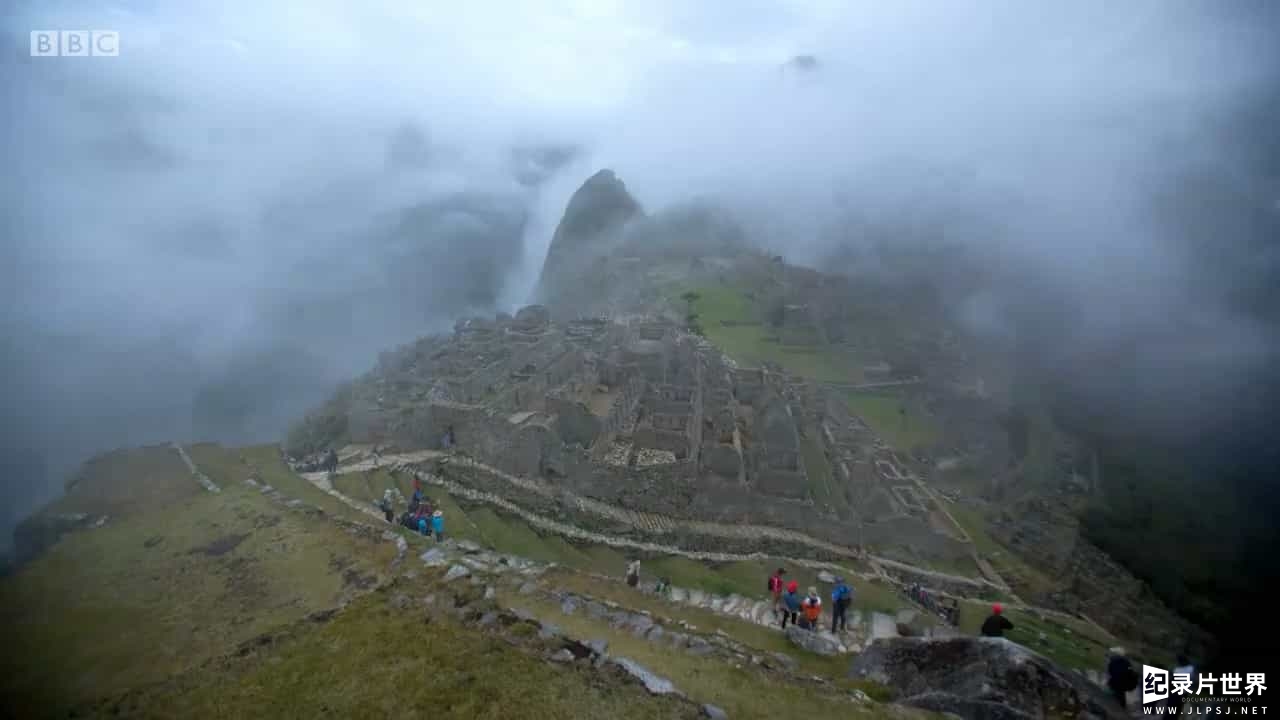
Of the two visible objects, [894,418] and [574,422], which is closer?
[574,422]

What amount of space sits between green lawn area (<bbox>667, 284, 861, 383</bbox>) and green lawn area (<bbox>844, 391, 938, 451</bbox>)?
12.4 ft

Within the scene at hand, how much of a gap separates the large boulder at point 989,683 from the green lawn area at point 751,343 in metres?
39.0

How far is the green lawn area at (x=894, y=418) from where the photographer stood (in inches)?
1617

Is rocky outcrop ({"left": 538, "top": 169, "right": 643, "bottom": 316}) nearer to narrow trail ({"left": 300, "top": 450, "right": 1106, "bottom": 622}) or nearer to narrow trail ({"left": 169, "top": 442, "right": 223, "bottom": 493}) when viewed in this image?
A: narrow trail ({"left": 169, "top": 442, "right": 223, "bottom": 493})

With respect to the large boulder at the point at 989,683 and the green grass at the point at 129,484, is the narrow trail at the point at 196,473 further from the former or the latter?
the large boulder at the point at 989,683

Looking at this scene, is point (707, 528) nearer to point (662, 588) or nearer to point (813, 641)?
point (662, 588)

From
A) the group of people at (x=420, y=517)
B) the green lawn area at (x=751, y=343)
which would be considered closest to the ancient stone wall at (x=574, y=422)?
the group of people at (x=420, y=517)

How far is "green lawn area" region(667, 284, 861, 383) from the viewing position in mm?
54031

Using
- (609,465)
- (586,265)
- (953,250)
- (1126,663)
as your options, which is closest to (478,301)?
(586,265)

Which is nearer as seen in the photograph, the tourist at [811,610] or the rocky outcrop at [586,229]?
the tourist at [811,610]

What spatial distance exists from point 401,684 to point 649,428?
19904 millimetres

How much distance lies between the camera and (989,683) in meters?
10.6

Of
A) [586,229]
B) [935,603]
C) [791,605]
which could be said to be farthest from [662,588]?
[586,229]

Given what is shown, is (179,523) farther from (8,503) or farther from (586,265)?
(586,265)
